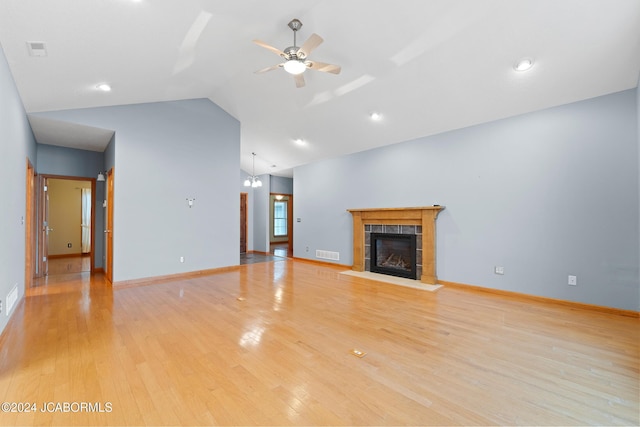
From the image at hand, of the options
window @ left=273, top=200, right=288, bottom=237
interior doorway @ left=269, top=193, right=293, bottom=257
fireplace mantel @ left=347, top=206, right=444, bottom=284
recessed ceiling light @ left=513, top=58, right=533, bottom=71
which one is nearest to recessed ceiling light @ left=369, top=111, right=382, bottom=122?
fireplace mantel @ left=347, top=206, right=444, bottom=284

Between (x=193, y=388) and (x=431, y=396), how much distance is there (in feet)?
5.29

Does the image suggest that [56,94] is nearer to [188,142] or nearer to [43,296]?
[188,142]

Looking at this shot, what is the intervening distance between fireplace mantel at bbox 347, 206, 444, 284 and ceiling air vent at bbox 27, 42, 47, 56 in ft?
16.8

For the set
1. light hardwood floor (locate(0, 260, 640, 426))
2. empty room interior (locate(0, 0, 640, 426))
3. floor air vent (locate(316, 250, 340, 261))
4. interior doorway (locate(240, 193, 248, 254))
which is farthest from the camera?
interior doorway (locate(240, 193, 248, 254))

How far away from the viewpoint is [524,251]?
4141 millimetres

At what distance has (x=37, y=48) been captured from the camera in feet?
9.16

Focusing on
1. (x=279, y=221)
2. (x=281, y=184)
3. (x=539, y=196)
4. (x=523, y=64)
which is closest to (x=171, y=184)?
(x=281, y=184)

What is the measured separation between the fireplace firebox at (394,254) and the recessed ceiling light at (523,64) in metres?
2.97

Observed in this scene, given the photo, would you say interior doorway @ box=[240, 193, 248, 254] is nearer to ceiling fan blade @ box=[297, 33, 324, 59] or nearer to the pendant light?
the pendant light

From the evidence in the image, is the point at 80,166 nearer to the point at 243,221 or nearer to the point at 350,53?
the point at 243,221

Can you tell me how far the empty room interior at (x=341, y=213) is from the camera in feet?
6.63

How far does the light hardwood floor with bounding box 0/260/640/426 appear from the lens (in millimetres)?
1742

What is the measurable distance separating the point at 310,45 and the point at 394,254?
4166 millimetres

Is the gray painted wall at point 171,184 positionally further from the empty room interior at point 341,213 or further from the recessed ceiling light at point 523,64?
the recessed ceiling light at point 523,64
